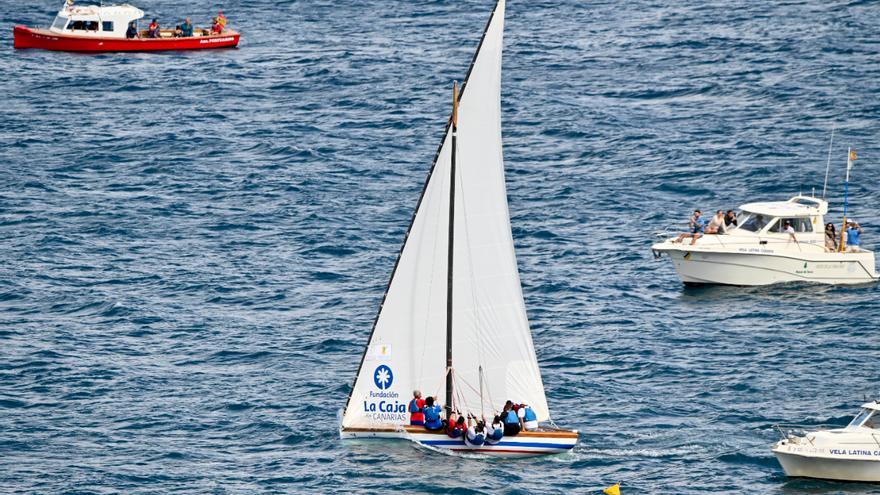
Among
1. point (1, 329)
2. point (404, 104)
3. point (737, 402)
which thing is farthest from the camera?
point (404, 104)

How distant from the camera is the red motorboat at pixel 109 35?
130 m

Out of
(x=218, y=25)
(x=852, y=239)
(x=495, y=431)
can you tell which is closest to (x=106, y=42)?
(x=218, y=25)

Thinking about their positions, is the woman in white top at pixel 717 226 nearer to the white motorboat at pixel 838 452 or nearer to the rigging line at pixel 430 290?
the white motorboat at pixel 838 452

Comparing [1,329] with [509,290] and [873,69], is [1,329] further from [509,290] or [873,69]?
[873,69]

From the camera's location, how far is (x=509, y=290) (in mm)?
63688

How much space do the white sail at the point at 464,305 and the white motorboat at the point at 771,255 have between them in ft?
71.3

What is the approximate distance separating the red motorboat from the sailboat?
71.8m

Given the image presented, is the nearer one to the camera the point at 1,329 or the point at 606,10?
the point at 1,329

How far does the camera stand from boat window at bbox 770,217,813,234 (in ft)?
278

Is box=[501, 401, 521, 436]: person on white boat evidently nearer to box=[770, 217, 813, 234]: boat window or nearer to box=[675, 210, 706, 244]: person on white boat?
box=[675, 210, 706, 244]: person on white boat

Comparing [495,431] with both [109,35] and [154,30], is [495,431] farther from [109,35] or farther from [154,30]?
[109,35]

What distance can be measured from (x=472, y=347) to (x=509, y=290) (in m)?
2.54

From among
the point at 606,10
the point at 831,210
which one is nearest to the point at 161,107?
the point at 606,10

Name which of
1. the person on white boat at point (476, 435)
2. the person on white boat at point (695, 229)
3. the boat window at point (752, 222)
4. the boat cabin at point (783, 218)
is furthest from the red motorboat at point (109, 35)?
the person on white boat at point (476, 435)
